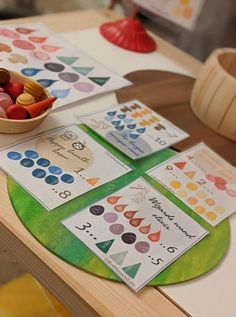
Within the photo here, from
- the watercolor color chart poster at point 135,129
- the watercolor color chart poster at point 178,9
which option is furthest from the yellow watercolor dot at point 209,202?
the watercolor color chart poster at point 178,9

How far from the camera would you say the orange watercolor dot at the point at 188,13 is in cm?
98

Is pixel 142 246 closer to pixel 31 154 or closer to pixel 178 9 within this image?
pixel 31 154

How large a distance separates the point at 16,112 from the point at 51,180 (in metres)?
0.11

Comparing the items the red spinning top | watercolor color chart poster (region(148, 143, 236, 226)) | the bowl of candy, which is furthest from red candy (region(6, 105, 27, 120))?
the red spinning top

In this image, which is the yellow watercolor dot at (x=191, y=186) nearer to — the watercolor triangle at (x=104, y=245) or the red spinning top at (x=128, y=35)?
the watercolor triangle at (x=104, y=245)

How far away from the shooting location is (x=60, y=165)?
2.07ft

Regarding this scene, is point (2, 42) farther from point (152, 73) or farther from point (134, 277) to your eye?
point (134, 277)

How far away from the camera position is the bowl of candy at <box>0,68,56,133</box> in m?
0.63

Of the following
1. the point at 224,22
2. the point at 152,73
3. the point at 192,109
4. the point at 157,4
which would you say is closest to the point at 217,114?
the point at 192,109

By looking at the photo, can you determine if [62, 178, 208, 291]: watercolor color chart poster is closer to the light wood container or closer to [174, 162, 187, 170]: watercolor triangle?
[174, 162, 187, 170]: watercolor triangle

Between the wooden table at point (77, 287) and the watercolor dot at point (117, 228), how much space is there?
0.07 m

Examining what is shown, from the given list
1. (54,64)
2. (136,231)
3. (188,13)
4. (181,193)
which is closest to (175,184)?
(181,193)

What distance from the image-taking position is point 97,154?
2.22 ft

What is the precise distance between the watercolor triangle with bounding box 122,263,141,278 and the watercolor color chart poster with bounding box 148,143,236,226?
15cm
